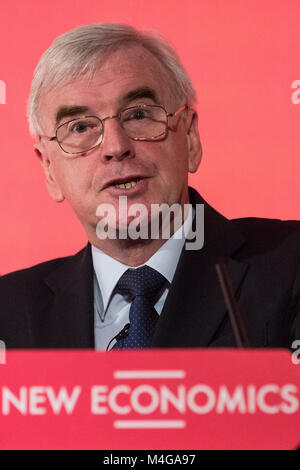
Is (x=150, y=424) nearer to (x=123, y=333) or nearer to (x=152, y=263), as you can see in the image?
(x=123, y=333)

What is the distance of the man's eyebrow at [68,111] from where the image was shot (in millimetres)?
1592

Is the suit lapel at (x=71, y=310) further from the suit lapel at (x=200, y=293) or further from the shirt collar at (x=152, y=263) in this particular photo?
the suit lapel at (x=200, y=293)

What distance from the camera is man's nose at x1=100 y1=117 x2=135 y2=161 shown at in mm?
1540

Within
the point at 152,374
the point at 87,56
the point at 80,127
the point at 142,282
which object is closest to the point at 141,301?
the point at 142,282

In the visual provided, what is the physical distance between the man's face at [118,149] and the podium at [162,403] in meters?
0.70

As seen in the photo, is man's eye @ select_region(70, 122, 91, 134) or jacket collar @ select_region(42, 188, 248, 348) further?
man's eye @ select_region(70, 122, 91, 134)

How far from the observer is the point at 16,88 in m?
1.91

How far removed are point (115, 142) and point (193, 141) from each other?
31 cm

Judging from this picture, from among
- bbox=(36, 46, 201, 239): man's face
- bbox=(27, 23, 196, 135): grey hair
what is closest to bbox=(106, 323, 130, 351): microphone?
bbox=(36, 46, 201, 239): man's face

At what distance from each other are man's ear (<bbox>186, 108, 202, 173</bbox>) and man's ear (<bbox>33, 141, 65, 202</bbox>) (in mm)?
313

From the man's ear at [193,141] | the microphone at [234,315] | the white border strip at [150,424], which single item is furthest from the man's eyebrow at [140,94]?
the white border strip at [150,424]

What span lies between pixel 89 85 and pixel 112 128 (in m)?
0.11

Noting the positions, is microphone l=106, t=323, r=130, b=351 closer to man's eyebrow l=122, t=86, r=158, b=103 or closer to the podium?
man's eyebrow l=122, t=86, r=158, b=103
